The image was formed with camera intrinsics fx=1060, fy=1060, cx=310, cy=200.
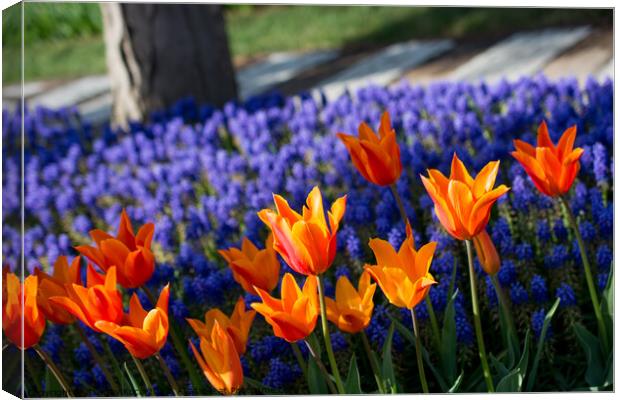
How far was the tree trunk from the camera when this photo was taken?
425 cm

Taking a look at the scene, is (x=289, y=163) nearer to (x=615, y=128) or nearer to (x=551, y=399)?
(x=615, y=128)

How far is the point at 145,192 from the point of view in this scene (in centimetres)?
356

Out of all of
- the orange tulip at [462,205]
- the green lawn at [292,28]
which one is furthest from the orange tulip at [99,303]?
the green lawn at [292,28]

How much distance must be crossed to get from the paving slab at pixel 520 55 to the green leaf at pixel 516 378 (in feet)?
9.26

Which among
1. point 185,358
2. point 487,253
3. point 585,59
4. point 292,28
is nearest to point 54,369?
point 185,358

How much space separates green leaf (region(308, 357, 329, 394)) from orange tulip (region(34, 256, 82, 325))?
19.8 inches

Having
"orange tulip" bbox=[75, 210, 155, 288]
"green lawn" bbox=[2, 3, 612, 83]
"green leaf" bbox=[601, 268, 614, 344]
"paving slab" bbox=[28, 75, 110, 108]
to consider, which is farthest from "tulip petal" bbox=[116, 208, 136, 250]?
"paving slab" bbox=[28, 75, 110, 108]

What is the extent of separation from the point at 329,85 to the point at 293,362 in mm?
3449

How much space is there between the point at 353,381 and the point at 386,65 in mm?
3995

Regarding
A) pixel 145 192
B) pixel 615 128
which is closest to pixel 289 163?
pixel 145 192

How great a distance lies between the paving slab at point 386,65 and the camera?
561 centimetres

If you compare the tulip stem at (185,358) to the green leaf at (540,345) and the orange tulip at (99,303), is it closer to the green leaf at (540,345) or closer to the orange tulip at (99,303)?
the orange tulip at (99,303)

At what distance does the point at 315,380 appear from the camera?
7.34 ft

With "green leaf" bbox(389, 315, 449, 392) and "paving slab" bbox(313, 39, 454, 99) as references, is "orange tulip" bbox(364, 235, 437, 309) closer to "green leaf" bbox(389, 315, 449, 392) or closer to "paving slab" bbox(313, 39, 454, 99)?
"green leaf" bbox(389, 315, 449, 392)
